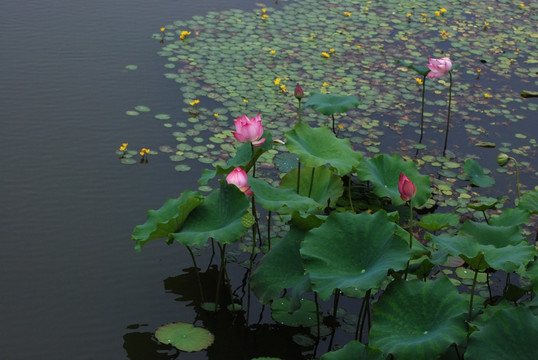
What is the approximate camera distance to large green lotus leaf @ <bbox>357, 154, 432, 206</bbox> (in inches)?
128

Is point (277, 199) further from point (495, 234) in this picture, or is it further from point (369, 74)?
point (369, 74)

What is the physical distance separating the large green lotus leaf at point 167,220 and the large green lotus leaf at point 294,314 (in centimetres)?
60

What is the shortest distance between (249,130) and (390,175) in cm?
83

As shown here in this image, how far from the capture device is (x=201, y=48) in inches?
215

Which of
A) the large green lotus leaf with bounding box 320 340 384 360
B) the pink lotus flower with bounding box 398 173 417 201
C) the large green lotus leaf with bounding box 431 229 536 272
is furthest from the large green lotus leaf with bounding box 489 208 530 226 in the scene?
the large green lotus leaf with bounding box 320 340 384 360

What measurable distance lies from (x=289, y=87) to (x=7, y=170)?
6.81ft

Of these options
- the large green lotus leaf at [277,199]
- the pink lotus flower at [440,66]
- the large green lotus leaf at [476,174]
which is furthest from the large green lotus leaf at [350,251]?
the pink lotus flower at [440,66]

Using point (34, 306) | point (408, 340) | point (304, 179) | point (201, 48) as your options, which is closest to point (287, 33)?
point (201, 48)

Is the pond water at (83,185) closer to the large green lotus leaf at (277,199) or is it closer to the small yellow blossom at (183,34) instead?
the small yellow blossom at (183,34)

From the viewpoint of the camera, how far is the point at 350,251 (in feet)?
8.06

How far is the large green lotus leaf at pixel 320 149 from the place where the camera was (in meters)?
3.01

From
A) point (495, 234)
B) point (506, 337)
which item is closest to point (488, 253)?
point (495, 234)

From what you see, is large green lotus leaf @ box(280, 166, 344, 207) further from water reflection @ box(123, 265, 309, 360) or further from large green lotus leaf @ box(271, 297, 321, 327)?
water reflection @ box(123, 265, 309, 360)

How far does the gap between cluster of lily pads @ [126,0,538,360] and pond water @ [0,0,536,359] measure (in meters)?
0.18
